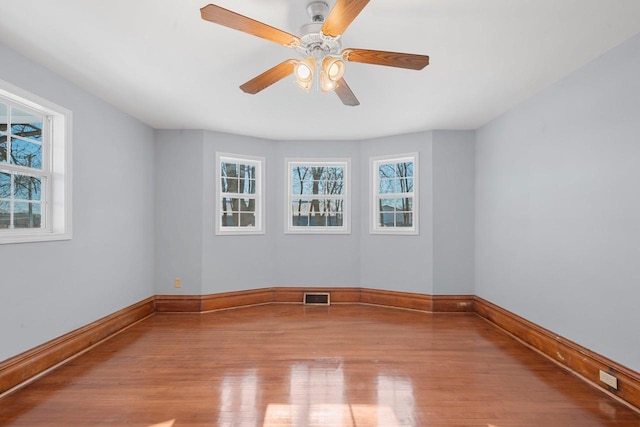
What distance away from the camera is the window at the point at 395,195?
4914mm

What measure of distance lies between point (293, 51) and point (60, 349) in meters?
3.21

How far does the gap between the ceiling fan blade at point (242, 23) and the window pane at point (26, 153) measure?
2231 mm

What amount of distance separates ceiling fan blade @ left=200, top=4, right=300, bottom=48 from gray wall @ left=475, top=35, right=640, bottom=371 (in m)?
2.40

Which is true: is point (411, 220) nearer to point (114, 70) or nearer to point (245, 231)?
point (245, 231)

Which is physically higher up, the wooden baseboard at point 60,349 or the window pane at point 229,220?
the window pane at point 229,220

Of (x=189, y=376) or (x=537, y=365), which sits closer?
(x=189, y=376)

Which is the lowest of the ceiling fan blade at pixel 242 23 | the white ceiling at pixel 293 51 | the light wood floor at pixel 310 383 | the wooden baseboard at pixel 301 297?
the light wood floor at pixel 310 383

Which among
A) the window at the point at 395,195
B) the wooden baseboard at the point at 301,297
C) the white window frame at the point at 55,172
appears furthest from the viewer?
the window at the point at 395,195

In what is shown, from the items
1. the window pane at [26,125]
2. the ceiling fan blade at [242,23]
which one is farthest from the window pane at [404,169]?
the window pane at [26,125]

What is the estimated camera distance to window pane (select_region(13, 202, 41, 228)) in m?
2.74

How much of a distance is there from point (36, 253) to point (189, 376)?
63.4 inches

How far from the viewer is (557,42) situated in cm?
241

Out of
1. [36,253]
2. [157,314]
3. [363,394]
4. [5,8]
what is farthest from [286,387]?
[5,8]

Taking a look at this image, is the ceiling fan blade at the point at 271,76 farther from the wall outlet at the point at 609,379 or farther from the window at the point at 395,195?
the wall outlet at the point at 609,379
